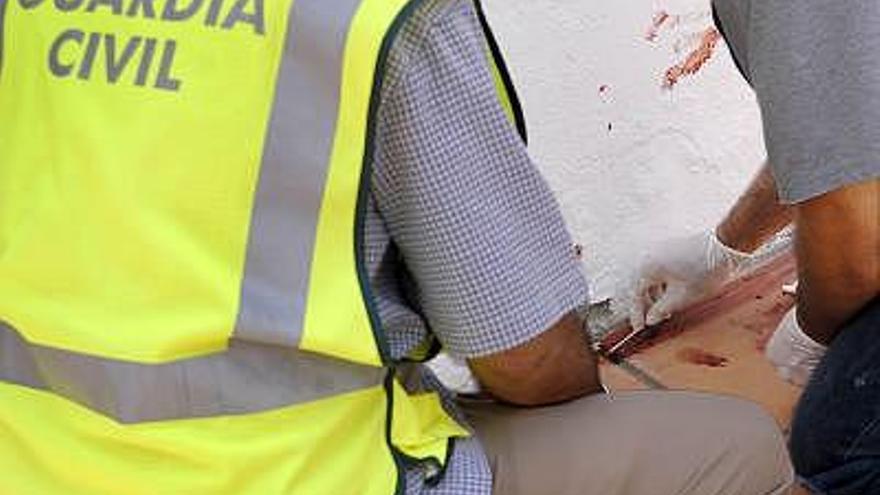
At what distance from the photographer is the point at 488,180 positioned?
3.83 feet

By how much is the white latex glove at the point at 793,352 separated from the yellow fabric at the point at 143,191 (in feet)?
3.95

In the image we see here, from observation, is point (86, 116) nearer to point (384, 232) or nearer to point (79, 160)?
point (79, 160)

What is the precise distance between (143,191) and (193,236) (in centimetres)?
6

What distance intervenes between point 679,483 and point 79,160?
0.75 metres

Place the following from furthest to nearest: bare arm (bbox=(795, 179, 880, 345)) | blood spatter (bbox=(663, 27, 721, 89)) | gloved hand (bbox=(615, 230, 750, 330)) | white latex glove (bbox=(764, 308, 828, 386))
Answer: blood spatter (bbox=(663, 27, 721, 89))
gloved hand (bbox=(615, 230, 750, 330))
white latex glove (bbox=(764, 308, 828, 386))
bare arm (bbox=(795, 179, 880, 345))

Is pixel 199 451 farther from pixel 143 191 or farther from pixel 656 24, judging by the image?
pixel 656 24

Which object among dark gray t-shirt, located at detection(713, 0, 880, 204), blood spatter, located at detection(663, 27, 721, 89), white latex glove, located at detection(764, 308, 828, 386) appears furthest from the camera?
blood spatter, located at detection(663, 27, 721, 89)

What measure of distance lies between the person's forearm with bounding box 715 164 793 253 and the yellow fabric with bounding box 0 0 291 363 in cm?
125

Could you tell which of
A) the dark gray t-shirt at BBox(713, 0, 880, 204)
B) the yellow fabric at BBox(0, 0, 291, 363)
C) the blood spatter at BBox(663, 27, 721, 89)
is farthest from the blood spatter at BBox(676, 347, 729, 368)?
the yellow fabric at BBox(0, 0, 291, 363)

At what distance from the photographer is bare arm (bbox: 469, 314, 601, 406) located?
1.31m

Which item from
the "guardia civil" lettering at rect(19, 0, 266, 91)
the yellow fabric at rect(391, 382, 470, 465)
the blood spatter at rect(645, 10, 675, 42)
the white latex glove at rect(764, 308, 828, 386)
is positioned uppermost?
the "guardia civil" lettering at rect(19, 0, 266, 91)

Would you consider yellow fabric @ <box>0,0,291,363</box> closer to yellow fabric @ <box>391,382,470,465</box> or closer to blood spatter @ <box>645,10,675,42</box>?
yellow fabric @ <box>391,382,470,465</box>

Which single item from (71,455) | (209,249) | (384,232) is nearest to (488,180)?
(384,232)

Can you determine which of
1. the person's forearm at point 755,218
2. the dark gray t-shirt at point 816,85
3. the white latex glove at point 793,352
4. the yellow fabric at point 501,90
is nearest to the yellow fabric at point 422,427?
the yellow fabric at point 501,90
